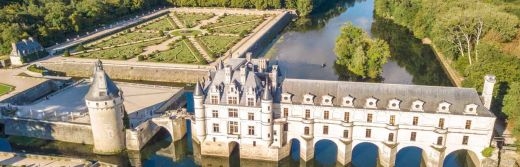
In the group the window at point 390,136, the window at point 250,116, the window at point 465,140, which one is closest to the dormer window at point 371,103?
the window at point 390,136

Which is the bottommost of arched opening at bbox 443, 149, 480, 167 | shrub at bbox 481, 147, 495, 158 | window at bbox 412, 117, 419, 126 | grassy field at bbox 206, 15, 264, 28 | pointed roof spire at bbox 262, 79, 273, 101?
arched opening at bbox 443, 149, 480, 167

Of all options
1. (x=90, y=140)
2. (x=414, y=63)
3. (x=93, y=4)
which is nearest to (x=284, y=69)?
(x=414, y=63)

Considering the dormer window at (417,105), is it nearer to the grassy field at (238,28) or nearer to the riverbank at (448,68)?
the riverbank at (448,68)

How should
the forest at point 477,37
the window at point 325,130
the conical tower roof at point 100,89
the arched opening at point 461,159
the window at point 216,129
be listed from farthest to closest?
the forest at point 477,37 → the window at point 216,129 → the arched opening at point 461,159 → the conical tower roof at point 100,89 → the window at point 325,130

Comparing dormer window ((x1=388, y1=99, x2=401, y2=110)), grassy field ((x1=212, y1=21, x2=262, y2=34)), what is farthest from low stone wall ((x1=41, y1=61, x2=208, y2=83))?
dormer window ((x1=388, y1=99, x2=401, y2=110))

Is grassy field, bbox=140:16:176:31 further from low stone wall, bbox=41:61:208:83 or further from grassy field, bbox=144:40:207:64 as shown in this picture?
low stone wall, bbox=41:61:208:83

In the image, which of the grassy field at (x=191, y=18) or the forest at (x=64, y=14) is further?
the grassy field at (x=191, y=18)
